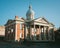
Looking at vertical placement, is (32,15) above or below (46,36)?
above

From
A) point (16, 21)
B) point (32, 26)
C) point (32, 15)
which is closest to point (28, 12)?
point (32, 15)

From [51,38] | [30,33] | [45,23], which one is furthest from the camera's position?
[51,38]

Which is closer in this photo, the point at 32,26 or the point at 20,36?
the point at 20,36

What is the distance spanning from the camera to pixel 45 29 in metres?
48.9

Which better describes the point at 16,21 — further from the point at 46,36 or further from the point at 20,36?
the point at 46,36

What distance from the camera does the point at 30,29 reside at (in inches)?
1766

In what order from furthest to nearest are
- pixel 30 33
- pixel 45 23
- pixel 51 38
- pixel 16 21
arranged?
pixel 51 38, pixel 45 23, pixel 30 33, pixel 16 21

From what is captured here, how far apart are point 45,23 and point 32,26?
5140 millimetres

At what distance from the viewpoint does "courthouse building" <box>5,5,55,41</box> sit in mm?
41875

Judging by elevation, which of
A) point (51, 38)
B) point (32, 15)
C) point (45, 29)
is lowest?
point (51, 38)

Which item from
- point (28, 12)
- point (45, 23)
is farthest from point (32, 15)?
point (45, 23)

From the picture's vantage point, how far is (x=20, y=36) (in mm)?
42500

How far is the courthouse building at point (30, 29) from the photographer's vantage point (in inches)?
1649

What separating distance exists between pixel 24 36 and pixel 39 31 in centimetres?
606
